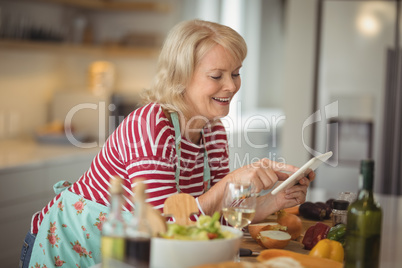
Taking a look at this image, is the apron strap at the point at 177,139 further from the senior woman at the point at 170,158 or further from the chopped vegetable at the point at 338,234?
the chopped vegetable at the point at 338,234

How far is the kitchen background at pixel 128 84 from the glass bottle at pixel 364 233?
2143 mm

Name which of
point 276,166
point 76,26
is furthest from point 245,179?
point 76,26

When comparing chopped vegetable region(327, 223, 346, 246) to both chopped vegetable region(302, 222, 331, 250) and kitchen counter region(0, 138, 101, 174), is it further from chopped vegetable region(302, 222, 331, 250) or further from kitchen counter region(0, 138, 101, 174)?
kitchen counter region(0, 138, 101, 174)

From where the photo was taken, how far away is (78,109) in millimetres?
4547

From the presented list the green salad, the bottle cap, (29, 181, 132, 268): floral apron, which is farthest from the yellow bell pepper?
(29, 181, 132, 268): floral apron

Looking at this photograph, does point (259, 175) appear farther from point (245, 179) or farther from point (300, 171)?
point (300, 171)

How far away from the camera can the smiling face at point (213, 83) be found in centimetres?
185

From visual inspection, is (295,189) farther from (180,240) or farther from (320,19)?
(320,19)

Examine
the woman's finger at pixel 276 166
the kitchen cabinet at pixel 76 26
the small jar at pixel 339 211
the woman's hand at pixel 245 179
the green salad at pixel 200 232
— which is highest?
the kitchen cabinet at pixel 76 26

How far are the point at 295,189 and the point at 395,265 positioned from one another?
0.39 metres

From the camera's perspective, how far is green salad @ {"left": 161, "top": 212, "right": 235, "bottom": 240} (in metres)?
1.14

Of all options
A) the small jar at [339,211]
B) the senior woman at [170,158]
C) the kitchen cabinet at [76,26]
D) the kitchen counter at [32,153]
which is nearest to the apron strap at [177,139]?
the senior woman at [170,158]

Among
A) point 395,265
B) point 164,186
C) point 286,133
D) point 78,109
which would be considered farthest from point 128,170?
point 78,109

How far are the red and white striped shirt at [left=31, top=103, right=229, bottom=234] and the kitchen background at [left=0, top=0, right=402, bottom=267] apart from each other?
1.46 m
